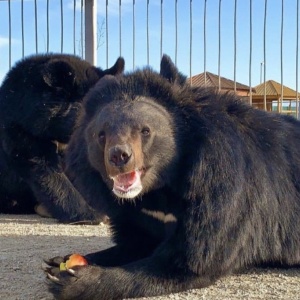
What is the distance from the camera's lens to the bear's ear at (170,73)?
10.1 feet

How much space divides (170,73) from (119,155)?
68 centimetres

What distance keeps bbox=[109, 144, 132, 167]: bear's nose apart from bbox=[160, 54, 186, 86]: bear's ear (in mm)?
581

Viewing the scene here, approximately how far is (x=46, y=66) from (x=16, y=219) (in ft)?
4.74

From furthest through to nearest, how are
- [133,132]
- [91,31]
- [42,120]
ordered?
[91,31]
[42,120]
[133,132]

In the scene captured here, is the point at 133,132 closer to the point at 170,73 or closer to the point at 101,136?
the point at 101,136

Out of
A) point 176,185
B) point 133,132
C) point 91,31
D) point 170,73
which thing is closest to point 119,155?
point 133,132

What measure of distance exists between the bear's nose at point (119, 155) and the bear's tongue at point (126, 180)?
0.11m

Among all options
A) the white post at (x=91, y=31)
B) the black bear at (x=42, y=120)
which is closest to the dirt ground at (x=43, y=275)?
the black bear at (x=42, y=120)

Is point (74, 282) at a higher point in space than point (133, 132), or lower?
lower

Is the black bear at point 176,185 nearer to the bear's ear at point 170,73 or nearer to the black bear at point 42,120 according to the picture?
the bear's ear at point 170,73

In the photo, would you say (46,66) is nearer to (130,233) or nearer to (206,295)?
(130,233)

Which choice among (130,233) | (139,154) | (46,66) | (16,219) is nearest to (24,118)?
(46,66)

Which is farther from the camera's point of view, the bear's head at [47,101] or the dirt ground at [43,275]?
the bear's head at [47,101]

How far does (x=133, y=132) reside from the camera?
9.01ft
